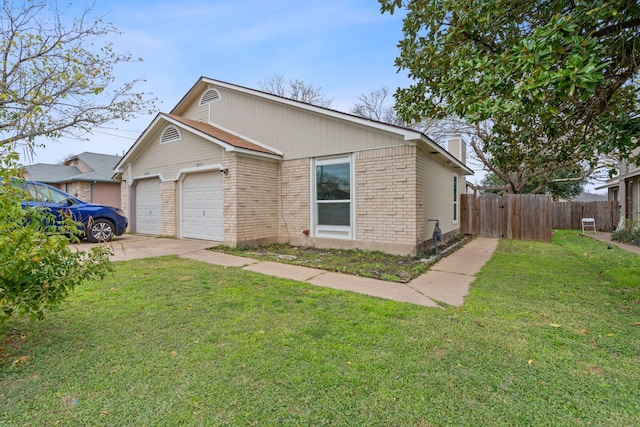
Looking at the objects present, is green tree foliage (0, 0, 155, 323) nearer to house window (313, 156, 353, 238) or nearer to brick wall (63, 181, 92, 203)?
house window (313, 156, 353, 238)

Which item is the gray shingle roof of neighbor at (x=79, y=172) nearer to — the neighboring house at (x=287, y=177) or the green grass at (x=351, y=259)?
the neighboring house at (x=287, y=177)

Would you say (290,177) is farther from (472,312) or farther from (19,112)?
(19,112)

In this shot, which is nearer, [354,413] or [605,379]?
[354,413]

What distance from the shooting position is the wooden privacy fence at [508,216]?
11719mm

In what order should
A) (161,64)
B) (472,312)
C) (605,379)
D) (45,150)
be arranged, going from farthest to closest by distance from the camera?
(161,64)
(45,150)
(472,312)
(605,379)

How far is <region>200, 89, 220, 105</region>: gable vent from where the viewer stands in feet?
37.7

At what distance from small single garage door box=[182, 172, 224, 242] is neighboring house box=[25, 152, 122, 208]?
927 centimetres

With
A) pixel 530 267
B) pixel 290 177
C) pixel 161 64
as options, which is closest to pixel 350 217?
pixel 290 177

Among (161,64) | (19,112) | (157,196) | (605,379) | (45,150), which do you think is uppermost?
(161,64)

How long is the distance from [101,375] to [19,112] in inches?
370

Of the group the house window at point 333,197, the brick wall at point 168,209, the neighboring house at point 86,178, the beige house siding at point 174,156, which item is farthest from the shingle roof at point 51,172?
the house window at point 333,197

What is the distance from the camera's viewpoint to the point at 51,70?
8414 millimetres

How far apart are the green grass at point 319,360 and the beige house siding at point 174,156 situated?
550 centimetres

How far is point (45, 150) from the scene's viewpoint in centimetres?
934
